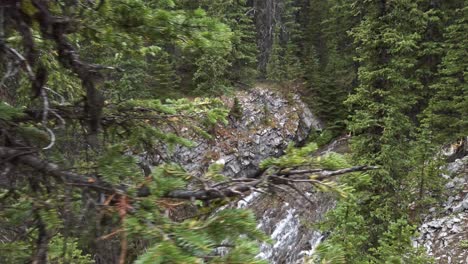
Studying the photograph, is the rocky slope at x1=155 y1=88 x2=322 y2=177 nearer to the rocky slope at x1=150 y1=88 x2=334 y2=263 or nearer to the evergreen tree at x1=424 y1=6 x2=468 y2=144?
the rocky slope at x1=150 y1=88 x2=334 y2=263

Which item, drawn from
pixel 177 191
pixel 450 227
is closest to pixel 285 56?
pixel 450 227

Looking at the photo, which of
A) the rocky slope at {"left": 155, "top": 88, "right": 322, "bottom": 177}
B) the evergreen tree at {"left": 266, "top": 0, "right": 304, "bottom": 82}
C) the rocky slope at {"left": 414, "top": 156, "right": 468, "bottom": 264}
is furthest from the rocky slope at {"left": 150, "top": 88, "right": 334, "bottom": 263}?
the rocky slope at {"left": 414, "top": 156, "right": 468, "bottom": 264}

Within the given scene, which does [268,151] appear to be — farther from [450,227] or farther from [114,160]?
[114,160]

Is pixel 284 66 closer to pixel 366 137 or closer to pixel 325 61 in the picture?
pixel 325 61

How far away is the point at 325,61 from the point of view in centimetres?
→ 2391

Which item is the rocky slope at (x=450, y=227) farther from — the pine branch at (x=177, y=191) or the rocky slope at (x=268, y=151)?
the pine branch at (x=177, y=191)

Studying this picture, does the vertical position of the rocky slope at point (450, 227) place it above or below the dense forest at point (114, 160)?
below

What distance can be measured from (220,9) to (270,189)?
58.4 feet

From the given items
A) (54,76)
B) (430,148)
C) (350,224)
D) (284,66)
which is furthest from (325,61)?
(54,76)

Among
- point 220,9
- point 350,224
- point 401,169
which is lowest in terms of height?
point 350,224

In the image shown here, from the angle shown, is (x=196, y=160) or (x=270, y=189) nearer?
(x=270, y=189)

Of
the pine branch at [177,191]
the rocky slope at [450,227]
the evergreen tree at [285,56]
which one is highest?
the evergreen tree at [285,56]

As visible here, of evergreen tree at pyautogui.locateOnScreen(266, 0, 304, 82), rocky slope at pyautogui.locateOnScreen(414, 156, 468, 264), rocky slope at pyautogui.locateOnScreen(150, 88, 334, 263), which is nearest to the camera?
rocky slope at pyautogui.locateOnScreen(414, 156, 468, 264)

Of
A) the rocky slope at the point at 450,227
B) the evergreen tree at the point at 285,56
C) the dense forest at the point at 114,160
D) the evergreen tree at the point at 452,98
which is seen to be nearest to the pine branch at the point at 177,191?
the dense forest at the point at 114,160
